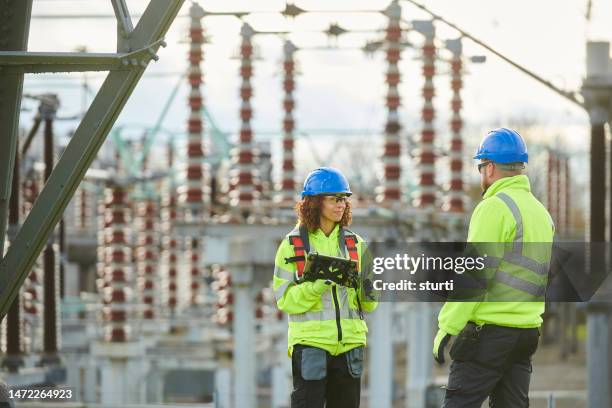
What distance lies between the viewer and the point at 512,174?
7855 mm

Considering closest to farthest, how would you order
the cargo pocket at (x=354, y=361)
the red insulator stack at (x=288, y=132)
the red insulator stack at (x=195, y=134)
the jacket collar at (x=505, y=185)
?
1. the jacket collar at (x=505, y=185)
2. the cargo pocket at (x=354, y=361)
3. the red insulator stack at (x=195, y=134)
4. the red insulator stack at (x=288, y=132)

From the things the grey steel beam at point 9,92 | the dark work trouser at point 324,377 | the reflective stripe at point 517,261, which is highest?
the grey steel beam at point 9,92

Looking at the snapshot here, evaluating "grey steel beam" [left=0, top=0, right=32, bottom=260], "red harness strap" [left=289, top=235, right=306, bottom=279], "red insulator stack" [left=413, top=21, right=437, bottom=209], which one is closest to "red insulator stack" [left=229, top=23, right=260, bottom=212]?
"red insulator stack" [left=413, top=21, right=437, bottom=209]

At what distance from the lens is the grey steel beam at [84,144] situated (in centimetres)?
891

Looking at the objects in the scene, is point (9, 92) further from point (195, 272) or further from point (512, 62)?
point (195, 272)

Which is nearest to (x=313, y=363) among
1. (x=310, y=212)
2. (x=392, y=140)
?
(x=310, y=212)

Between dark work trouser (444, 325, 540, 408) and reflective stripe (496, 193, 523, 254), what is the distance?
15.7 inches

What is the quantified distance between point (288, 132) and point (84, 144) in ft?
73.4

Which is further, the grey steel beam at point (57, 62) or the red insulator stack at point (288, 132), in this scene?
the red insulator stack at point (288, 132)

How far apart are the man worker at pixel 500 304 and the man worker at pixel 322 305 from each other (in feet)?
2.33

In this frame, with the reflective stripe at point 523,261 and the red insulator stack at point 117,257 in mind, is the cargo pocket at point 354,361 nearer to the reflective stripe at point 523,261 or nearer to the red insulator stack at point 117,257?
the reflective stripe at point 523,261

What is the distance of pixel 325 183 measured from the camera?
838cm

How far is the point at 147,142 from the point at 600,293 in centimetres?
3122

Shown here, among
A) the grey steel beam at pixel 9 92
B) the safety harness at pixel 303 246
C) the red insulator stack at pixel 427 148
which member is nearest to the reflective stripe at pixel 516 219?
the safety harness at pixel 303 246
